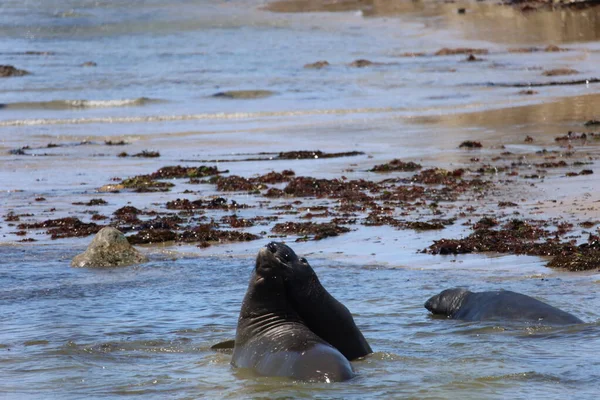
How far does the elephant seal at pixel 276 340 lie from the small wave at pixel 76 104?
26922 mm

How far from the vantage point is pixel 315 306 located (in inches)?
262

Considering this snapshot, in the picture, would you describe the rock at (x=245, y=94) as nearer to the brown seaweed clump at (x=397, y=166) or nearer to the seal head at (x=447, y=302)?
the brown seaweed clump at (x=397, y=166)

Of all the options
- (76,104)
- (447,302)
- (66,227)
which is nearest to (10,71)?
(76,104)

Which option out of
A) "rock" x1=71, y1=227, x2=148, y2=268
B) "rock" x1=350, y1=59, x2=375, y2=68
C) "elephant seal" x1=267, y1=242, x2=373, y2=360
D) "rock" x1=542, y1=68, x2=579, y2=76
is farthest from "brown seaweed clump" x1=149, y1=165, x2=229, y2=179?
"rock" x1=350, y1=59, x2=375, y2=68

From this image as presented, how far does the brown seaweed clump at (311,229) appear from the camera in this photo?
12114 mm

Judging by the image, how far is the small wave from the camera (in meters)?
33.2

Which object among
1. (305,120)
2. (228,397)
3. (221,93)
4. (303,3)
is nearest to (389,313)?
(228,397)

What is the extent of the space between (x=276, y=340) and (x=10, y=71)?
132 feet

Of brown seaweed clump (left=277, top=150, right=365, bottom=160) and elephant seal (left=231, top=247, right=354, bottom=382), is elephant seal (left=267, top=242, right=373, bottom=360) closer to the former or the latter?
elephant seal (left=231, top=247, right=354, bottom=382)

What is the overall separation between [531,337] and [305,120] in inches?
739

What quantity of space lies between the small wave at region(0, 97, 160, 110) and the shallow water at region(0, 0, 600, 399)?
0.50 feet

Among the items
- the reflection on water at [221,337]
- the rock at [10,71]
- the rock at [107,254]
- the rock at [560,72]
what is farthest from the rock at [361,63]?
the reflection on water at [221,337]

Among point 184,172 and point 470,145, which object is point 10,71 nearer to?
point 184,172

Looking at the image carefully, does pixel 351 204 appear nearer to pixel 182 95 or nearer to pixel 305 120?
A: pixel 305 120
